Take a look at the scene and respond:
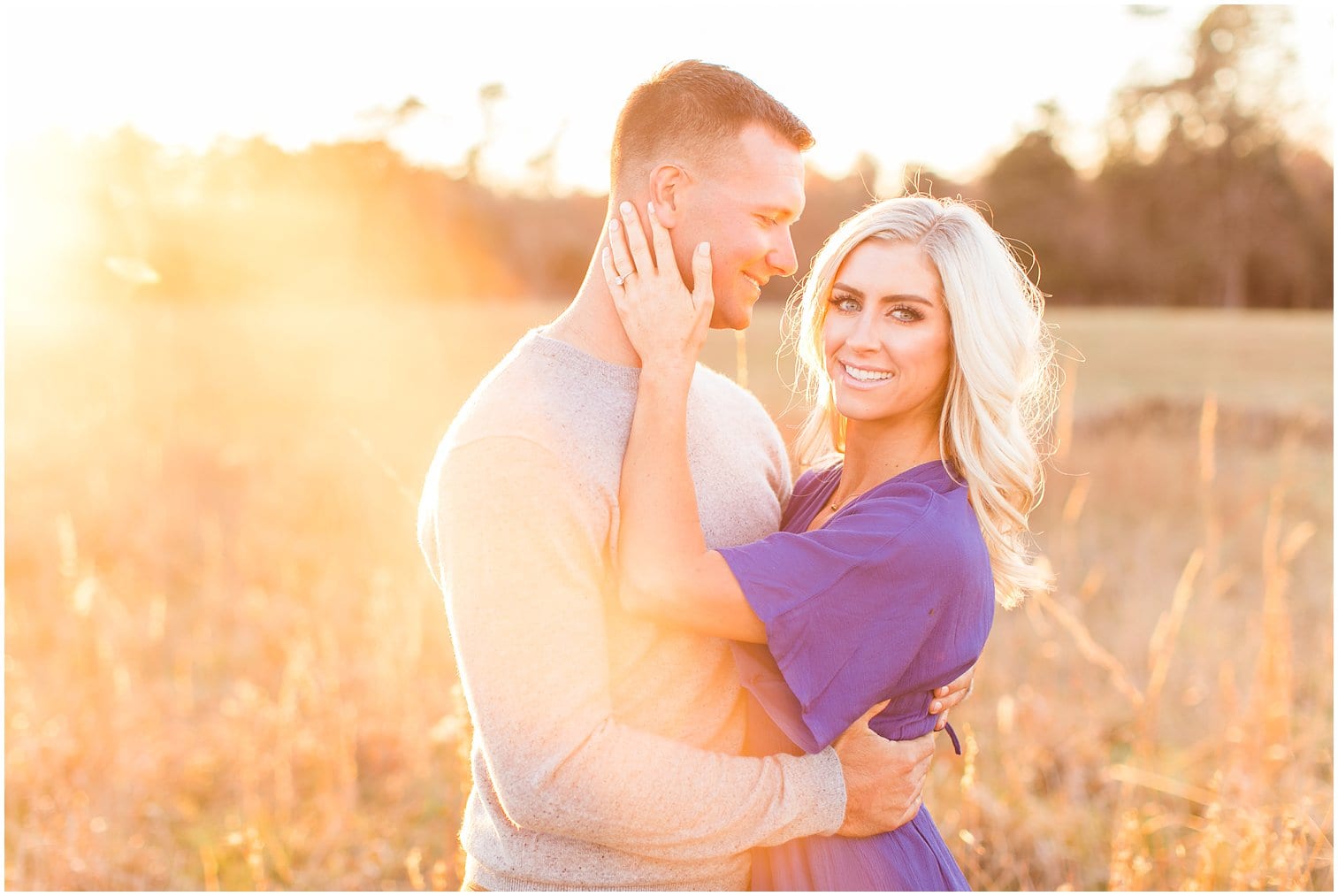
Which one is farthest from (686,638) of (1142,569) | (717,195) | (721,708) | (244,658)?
(1142,569)

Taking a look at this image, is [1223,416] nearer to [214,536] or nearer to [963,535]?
[214,536]

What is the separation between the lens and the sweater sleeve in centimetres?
192

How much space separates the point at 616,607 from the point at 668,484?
0.28m

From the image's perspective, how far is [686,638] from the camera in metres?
2.21

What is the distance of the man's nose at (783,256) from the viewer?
232cm

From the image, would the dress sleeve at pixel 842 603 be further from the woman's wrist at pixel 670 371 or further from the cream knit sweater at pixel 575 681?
the woman's wrist at pixel 670 371

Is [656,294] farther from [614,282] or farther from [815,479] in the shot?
[815,479]

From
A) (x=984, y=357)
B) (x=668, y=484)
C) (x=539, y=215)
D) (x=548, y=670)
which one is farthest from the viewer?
(x=539, y=215)

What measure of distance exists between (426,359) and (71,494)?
8214 mm

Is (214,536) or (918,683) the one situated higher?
(918,683)

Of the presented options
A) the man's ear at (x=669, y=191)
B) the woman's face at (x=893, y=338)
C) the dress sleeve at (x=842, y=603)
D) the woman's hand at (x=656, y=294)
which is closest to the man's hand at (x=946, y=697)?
the dress sleeve at (x=842, y=603)

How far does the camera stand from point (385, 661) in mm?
5242

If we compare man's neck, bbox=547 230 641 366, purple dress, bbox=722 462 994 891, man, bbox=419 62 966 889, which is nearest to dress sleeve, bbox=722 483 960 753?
purple dress, bbox=722 462 994 891

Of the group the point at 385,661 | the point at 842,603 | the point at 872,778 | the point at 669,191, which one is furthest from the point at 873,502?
the point at 385,661
